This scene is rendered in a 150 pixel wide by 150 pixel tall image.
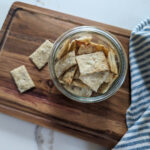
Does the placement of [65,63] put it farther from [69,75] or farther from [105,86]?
[105,86]

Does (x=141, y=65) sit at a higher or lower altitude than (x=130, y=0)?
A: lower

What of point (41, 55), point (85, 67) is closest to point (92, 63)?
point (85, 67)

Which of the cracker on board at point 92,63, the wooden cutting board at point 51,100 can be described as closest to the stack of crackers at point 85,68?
the cracker on board at point 92,63

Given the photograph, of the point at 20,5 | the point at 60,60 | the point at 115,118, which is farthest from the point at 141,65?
the point at 20,5

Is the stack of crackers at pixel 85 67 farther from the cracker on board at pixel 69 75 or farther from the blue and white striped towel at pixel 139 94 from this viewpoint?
the blue and white striped towel at pixel 139 94

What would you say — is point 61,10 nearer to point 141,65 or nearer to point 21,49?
point 21,49

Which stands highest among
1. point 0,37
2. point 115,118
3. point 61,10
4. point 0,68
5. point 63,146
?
point 61,10
